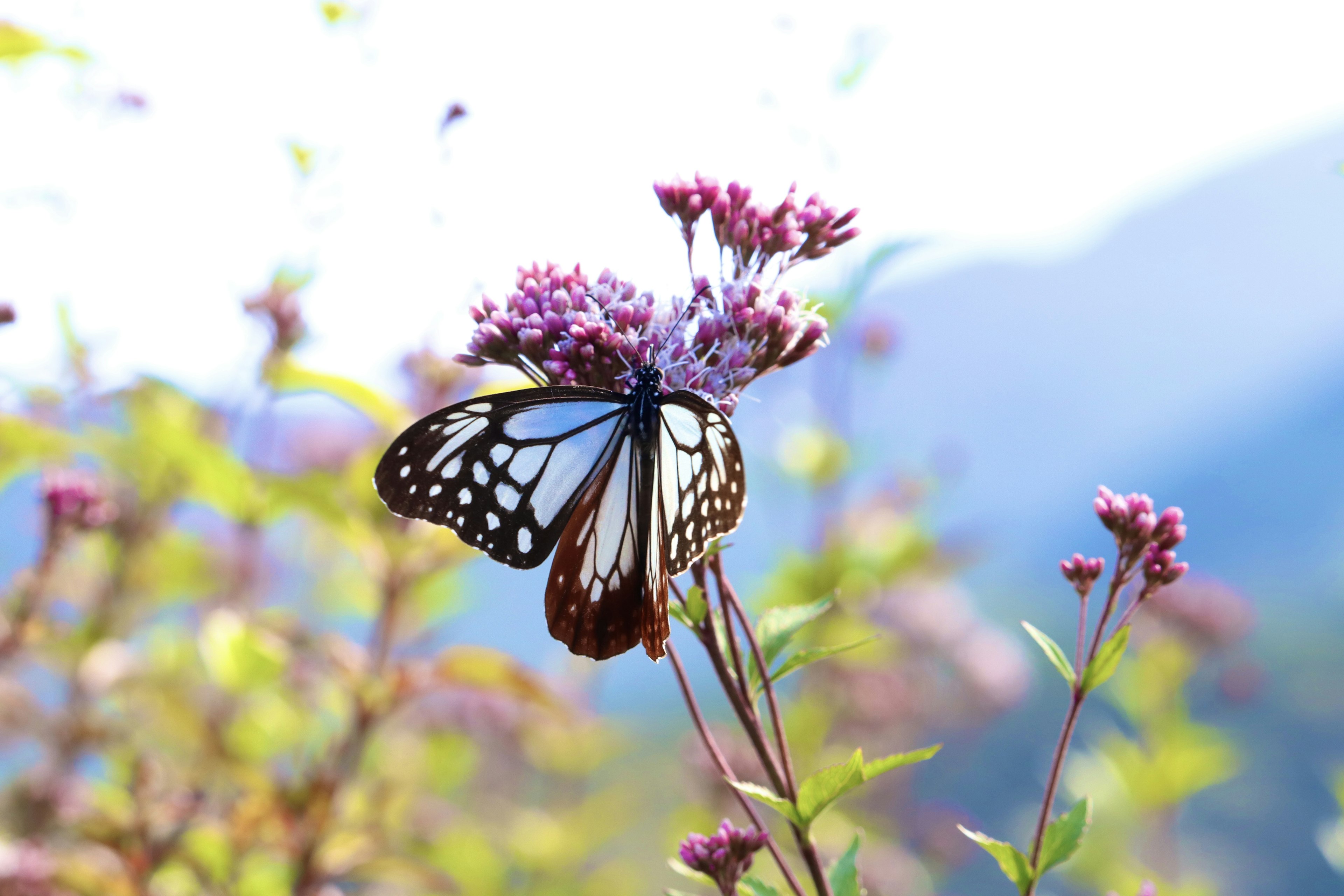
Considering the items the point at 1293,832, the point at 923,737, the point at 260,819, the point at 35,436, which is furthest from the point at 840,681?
the point at 1293,832

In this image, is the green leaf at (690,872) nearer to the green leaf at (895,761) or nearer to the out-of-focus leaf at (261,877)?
the green leaf at (895,761)

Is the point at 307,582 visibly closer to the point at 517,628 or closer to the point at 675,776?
the point at 675,776

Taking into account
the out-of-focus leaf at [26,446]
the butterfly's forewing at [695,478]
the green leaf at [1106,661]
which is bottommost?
the green leaf at [1106,661]

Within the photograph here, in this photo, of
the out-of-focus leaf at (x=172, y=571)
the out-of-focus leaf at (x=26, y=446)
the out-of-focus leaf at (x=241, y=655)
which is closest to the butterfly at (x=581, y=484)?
the out-of-focus leaf at (x=241, y=655)

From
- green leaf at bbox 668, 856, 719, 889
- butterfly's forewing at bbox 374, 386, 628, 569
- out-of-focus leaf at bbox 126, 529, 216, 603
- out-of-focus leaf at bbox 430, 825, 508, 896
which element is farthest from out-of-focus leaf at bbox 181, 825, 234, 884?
green leaf at bbox 668, 856, 719, 889

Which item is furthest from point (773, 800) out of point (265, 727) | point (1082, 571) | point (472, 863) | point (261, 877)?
point (472, 863)

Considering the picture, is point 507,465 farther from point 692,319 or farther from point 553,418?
point 692,319
